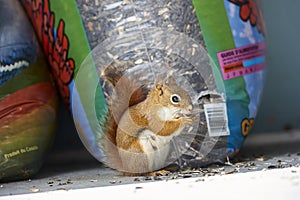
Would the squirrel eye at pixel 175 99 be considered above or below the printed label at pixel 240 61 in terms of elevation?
below

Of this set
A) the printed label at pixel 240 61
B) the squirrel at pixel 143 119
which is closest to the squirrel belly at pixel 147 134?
the squirrel at pixel 143 119

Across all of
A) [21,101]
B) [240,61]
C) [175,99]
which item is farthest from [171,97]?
[21,101]

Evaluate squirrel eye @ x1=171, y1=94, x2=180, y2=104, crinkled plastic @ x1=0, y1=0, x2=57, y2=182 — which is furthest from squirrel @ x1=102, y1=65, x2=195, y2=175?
crinkled plastic @ x1=0, y1=0, x2=57, y2=182

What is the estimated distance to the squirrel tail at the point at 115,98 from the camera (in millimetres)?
1048

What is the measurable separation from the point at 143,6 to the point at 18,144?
1.04 ft

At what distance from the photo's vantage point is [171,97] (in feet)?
3.40

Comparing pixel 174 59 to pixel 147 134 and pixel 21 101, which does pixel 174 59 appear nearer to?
pixel 147 134

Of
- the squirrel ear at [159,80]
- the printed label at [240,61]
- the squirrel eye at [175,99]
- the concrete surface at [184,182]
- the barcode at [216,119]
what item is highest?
the squirrel ear at [159,80]

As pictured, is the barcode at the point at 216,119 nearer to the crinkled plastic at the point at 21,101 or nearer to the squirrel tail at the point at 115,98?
the squirrel tail at the point at 115,98

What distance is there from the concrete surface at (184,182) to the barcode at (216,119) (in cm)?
6

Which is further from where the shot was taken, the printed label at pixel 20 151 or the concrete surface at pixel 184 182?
the printed label at pixel 20 151

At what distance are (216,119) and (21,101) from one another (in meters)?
0.33

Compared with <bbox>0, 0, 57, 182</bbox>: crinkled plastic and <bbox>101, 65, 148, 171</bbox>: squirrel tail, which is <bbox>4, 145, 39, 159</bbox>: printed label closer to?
<bbox>0, 0, 57, 182</bbox>: crinkled plastic

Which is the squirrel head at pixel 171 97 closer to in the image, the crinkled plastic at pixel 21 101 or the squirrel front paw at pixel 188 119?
the squirrel front paw at pixel 188 119
